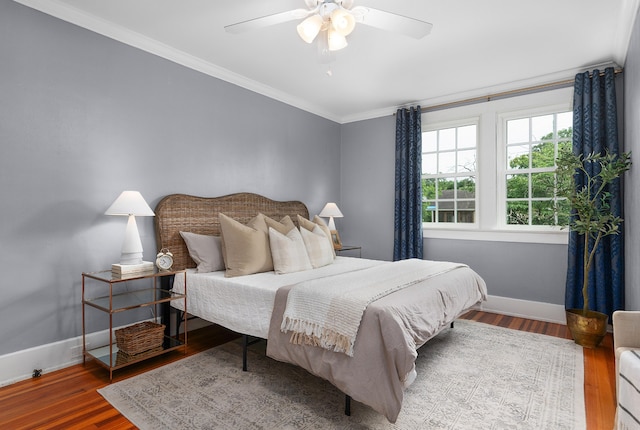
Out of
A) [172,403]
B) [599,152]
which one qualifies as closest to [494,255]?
[599,152]

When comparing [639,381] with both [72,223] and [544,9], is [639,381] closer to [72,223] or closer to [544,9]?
[544,9]

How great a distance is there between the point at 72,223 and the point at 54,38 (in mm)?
1386

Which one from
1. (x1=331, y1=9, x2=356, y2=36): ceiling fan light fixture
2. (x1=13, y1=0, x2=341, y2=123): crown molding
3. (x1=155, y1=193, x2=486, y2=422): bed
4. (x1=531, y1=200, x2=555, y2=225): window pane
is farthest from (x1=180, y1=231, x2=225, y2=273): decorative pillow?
(x1=531, y1=200, x2=555, y2=225): window pane

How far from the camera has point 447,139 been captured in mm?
4734

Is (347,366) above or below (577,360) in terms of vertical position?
above

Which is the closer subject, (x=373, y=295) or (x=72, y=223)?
(x=373, y=295)

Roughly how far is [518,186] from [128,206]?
416 centimetres

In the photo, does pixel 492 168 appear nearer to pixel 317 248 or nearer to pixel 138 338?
pixel 317 248

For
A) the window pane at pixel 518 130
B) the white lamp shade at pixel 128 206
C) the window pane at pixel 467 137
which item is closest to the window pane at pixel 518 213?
the window pane at pixel 518 130

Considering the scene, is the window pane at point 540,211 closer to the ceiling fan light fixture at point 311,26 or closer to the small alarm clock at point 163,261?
the ceiling fan light fixture at point 311,26

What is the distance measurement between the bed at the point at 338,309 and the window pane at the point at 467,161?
1.83m

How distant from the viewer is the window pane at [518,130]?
13.6 feet

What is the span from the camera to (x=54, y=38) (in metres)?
2.58

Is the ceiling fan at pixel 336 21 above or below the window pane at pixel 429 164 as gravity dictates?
above
